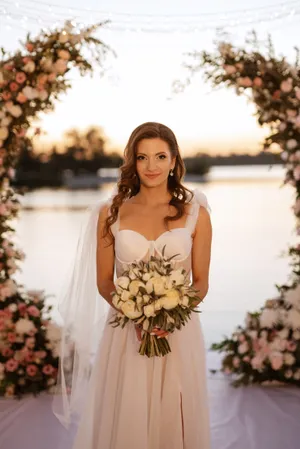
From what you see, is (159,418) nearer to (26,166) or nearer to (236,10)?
(236,10)

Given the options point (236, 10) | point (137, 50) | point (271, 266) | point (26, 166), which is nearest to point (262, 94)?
point (236, 10)

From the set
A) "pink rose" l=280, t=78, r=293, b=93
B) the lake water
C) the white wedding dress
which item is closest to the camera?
the white wedding dress

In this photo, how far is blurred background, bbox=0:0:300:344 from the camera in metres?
5.12

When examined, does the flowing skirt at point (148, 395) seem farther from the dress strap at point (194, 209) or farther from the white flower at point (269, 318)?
the white flower at point (269, 318)

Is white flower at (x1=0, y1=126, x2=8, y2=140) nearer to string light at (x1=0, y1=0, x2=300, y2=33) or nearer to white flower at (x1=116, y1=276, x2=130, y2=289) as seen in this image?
string light at (x1=0, y1=0, x2=300, y2=33)

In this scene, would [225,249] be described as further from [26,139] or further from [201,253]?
[201,253]

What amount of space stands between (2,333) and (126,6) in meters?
3.32

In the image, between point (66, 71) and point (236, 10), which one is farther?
point (236, 10)

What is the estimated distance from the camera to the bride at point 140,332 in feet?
9.92

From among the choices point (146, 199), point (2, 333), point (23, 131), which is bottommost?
point (2, 333)

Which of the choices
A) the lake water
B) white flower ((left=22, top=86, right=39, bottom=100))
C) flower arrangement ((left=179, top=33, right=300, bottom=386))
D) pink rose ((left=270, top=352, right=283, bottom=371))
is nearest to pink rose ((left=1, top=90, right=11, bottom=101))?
white flower ((left=22, top=86, right=39, bottom=100))

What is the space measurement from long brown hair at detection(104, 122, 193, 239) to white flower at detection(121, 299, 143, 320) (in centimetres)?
56

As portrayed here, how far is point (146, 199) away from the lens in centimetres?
320

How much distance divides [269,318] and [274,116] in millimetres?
1671
